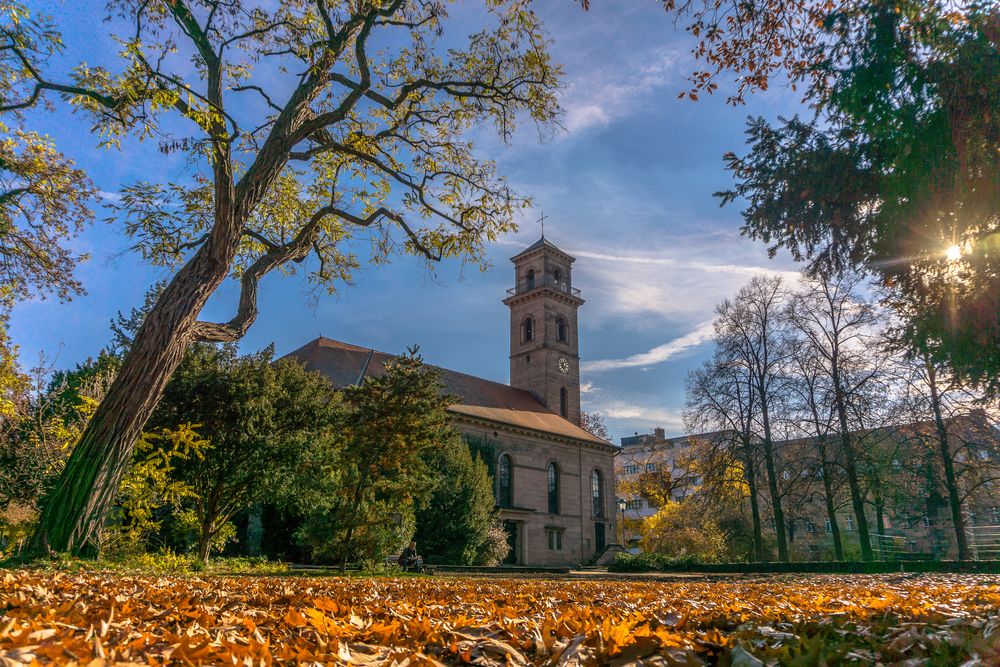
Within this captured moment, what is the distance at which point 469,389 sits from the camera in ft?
140

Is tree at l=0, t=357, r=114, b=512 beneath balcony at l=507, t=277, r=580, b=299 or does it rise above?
beneath

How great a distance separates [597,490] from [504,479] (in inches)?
381

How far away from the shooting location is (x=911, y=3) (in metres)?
6.73

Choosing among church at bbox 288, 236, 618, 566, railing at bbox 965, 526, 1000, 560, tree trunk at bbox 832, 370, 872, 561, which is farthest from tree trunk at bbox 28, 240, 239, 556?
railing at bbox 965, 526, 1000, 560

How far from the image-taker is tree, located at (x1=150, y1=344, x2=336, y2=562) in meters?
18.5

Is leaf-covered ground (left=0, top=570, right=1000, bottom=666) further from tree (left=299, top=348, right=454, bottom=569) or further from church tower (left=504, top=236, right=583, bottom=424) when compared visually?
church tower (left=504, top=236, right=583, bottom=424)

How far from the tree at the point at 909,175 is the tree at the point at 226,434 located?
15347mm

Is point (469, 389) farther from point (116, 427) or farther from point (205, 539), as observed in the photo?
point (116, 427)

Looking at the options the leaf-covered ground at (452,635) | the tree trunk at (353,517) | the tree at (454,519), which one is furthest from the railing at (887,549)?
the leaf-covered ground at (452,635)

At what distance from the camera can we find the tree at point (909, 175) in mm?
7109

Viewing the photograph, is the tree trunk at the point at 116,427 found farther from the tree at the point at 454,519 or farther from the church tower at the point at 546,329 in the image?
the church tower at the point at 546,329

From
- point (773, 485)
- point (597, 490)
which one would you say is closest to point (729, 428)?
point (773, 485)

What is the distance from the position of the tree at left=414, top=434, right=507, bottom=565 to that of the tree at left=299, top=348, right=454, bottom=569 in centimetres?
1027

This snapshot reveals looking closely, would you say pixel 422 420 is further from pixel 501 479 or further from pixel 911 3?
pixel 501 479
